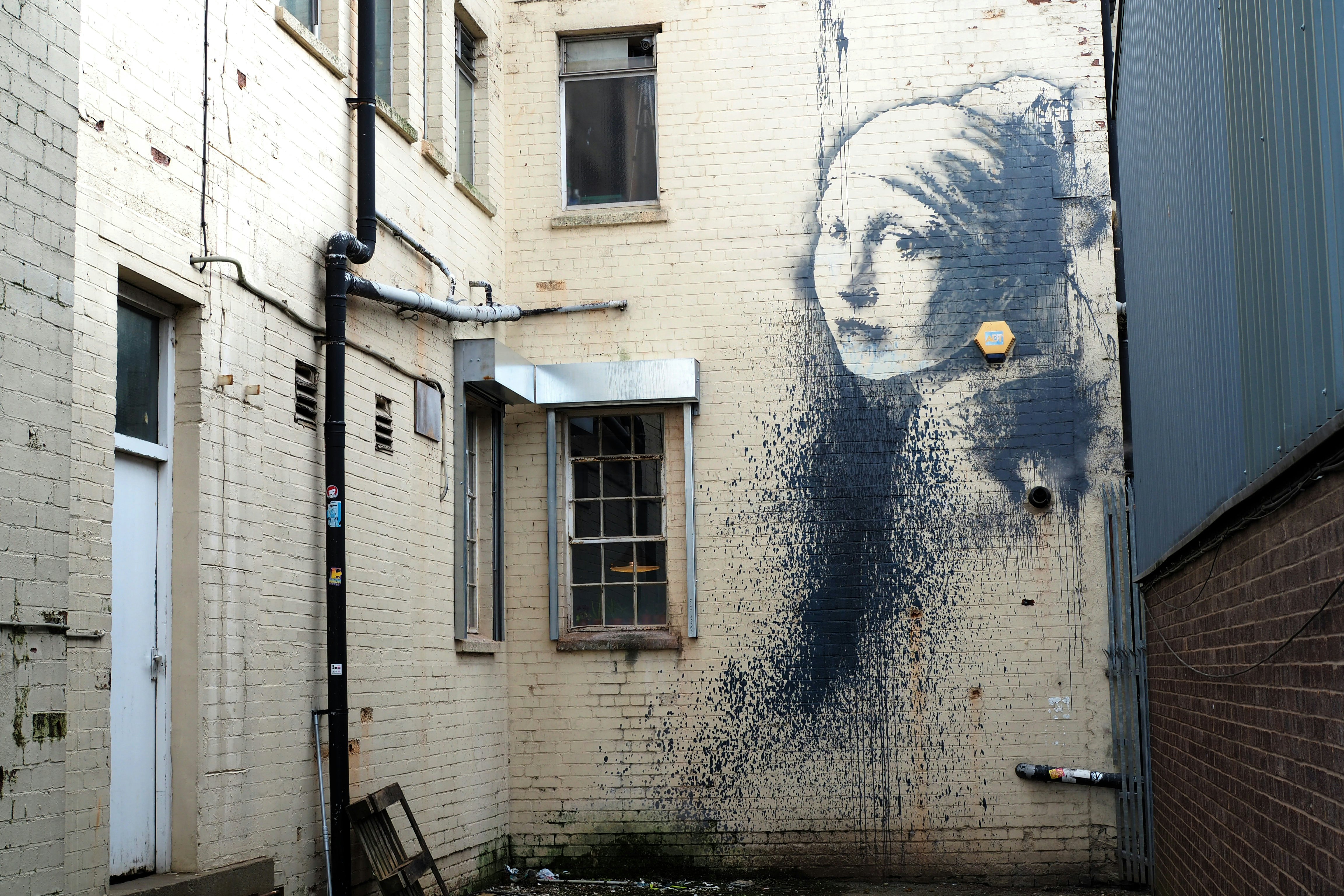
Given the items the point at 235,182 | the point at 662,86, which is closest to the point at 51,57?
the point at 235,182

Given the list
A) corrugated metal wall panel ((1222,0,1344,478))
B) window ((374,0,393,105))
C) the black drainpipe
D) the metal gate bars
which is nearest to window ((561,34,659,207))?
Result: window ((374,0,393,105))

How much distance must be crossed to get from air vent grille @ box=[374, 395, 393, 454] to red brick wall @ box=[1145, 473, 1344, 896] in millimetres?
4966

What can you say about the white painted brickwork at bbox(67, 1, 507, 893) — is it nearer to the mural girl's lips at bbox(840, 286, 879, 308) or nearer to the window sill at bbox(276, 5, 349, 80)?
the window sill at bbox(276, 5, 349, 80)

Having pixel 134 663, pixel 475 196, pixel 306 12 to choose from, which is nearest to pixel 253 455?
pixel 134 663

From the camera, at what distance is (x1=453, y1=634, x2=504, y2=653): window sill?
9.84 metres

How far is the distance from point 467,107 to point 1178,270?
6550 mm

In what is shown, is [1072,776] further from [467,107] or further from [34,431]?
[34,431]

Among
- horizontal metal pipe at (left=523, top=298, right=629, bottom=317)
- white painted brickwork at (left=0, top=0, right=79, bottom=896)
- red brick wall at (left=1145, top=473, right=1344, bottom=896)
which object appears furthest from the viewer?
horizontal metal pipe at (left=523, top=298, right=629, bottom=317)

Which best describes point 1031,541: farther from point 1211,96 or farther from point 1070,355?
point 1211,96

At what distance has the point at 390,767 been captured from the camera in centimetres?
849

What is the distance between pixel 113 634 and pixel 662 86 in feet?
23.0

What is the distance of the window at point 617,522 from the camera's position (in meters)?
11.0

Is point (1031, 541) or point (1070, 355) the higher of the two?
point (1070, 355)

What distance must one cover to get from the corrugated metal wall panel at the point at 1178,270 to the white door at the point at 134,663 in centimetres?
472
